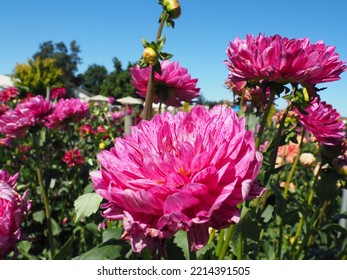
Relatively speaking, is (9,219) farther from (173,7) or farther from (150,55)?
(173,7)

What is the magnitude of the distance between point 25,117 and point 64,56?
5485 cm

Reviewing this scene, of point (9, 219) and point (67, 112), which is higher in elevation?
point (67, 112)

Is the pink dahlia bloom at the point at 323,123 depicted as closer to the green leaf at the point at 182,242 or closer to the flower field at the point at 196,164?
the flower field at the point at 196,164

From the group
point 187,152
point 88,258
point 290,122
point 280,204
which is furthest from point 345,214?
point 187,152

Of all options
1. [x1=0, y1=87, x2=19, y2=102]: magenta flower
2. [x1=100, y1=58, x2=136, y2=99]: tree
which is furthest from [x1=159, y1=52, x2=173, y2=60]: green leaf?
[x1=100, y1=58, x2=136, y2=99]: tree

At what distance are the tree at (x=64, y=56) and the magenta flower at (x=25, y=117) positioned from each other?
52304 millimetres

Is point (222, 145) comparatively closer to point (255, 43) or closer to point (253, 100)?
point (255, 43)

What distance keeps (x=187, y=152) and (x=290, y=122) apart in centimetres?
111

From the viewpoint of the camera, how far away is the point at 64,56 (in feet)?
175

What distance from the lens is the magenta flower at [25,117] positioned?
206 centimetres

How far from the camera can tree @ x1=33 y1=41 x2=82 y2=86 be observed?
5249 cm

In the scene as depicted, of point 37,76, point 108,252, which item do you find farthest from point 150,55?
point 37,76

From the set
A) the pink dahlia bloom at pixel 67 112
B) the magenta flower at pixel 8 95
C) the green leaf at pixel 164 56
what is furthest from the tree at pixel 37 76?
the green leaf at pixel 164 56
